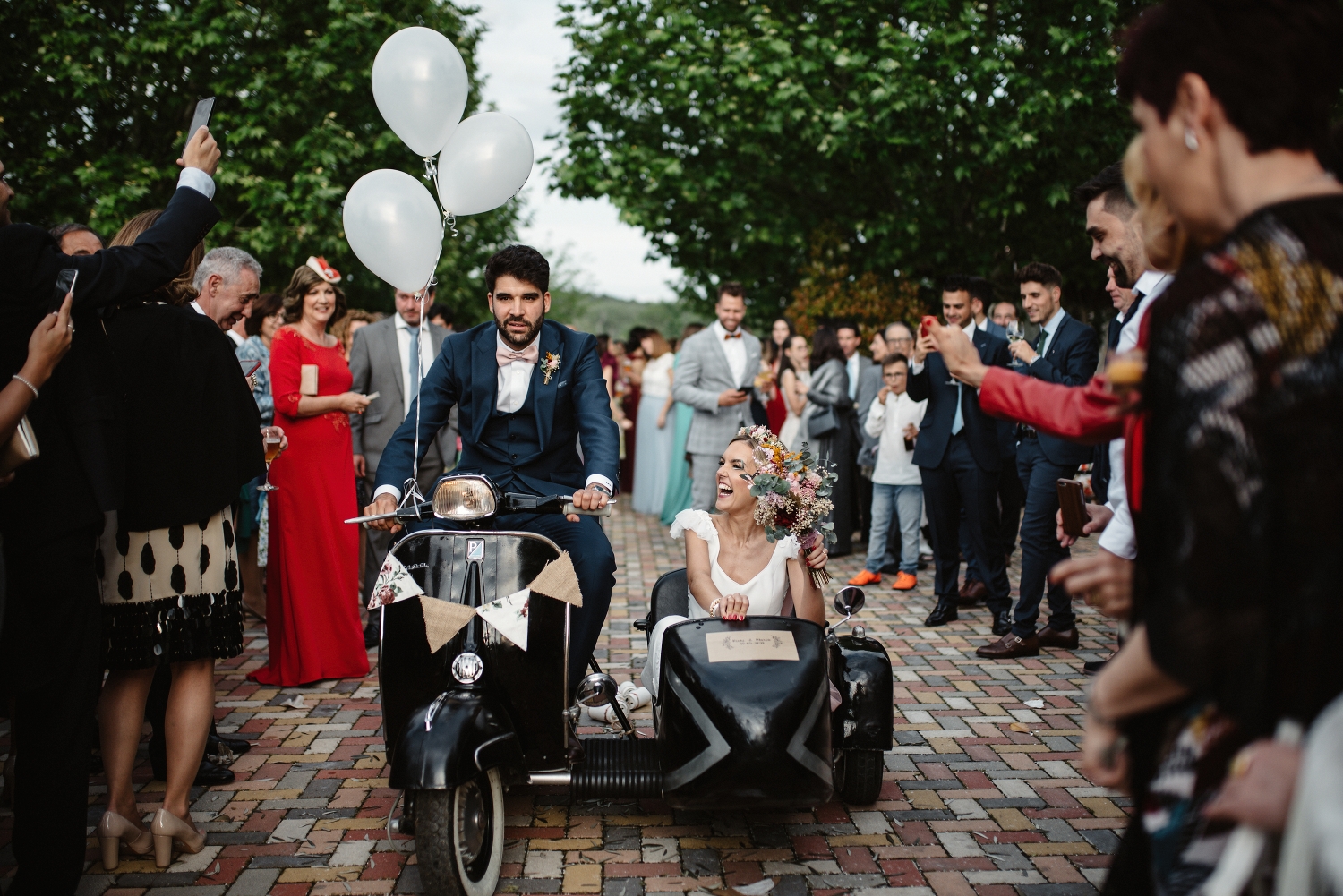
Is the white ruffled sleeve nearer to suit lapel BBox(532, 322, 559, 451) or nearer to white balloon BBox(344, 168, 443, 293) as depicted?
suit lapel BBox(532, 322, 559, 451)

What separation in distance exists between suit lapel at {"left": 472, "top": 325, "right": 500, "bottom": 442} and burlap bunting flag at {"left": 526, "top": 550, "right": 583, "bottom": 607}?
923 millimetres

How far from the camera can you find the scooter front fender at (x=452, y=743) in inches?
114

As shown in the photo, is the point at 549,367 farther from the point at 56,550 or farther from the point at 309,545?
the point at 309,545

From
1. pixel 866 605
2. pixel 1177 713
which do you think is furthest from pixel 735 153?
pixel 1177 713

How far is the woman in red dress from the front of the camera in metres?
5.57

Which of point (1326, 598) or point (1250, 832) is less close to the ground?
point (1326, 598)

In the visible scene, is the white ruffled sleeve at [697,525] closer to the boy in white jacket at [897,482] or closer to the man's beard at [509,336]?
the man's beard at [509,336]

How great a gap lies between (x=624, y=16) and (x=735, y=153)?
2942 millimetres

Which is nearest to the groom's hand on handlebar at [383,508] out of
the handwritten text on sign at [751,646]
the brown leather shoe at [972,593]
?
the handwritten text on sign at [751,646]

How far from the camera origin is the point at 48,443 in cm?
287

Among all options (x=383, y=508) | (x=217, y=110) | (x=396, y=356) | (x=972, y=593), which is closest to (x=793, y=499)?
(x=383, y=508)

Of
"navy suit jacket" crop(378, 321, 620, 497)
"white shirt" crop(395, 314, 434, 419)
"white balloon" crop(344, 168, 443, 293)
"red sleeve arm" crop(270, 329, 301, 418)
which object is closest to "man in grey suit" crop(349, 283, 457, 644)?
"white shirt" crop(395, 314, 434, 419)

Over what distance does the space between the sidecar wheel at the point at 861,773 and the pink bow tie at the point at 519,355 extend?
2.12m

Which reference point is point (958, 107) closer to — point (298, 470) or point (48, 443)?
point (298, 470)
